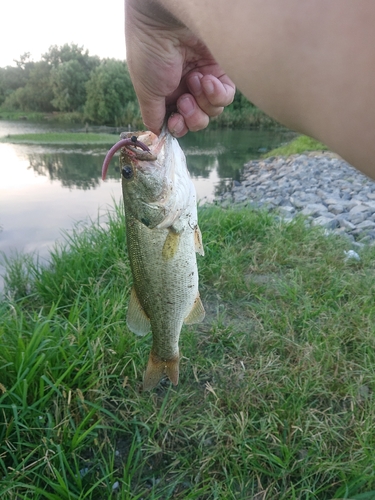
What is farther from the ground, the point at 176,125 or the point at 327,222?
the point at 176,125

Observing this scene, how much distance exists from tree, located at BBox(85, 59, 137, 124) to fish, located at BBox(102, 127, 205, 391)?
3194 cm

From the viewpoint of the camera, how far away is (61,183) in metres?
12.4

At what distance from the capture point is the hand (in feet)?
5.62

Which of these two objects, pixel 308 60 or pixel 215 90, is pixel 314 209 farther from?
pixel 308 60

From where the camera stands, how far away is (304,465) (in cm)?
214

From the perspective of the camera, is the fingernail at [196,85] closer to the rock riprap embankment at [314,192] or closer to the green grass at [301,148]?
the rock riprap embankment at [314,192]

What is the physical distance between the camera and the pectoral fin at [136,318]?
215cm

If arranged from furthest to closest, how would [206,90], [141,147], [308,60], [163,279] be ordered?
[206,90], [163,279], [141,147], [308,60]

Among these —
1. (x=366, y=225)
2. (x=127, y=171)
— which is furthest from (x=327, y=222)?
(x=127, y=171)

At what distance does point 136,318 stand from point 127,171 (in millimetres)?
826

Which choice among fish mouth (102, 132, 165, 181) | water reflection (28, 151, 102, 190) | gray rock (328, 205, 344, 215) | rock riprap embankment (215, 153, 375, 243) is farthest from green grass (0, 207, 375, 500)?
→ water reflection (28, 151, 102, 190)

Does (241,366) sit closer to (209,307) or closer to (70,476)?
(209,307)

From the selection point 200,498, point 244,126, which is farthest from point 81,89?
point 200,498

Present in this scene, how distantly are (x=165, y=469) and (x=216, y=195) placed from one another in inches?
408
